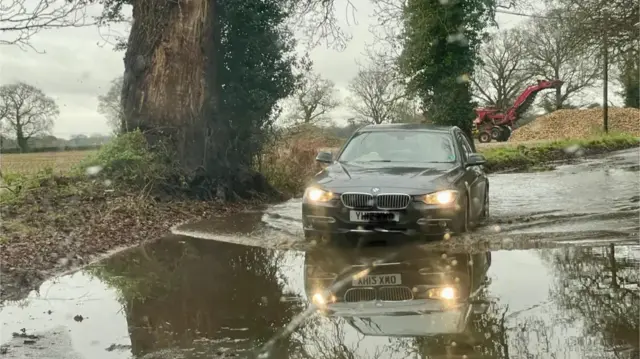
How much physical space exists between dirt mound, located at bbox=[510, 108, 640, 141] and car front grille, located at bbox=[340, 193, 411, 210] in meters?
42.0

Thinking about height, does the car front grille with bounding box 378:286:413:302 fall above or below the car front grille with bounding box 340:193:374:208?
below

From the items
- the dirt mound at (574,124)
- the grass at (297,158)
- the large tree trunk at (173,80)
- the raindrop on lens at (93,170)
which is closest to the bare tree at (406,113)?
the grass at (297,158)

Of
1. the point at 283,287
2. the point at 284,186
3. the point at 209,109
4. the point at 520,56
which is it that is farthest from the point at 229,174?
the point at 520,56

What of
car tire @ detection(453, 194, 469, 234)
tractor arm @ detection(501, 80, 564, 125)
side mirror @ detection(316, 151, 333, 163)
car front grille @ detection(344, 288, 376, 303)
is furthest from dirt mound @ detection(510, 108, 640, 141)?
car front grille @ detection(344, 288, 376, 303)

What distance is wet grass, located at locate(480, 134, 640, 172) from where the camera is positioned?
26737 mm

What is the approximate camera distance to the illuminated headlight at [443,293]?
6.45 meters

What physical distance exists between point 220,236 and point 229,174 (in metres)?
5.04

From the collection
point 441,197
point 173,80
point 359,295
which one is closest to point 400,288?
point 359,295

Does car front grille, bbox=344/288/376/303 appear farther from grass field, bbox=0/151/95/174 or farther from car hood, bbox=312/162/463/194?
grass field, bbox=0/151/95/174

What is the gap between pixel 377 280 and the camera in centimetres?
731

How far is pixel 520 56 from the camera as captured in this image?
63688 mm

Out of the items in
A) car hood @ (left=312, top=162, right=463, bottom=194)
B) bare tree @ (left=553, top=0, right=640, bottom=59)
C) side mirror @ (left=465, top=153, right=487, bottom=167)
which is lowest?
car hood @ (left=312, top=162, right=463, bottom=194)

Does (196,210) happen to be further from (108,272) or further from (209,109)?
(108,272)

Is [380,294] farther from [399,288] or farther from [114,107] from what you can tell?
[114,107]
